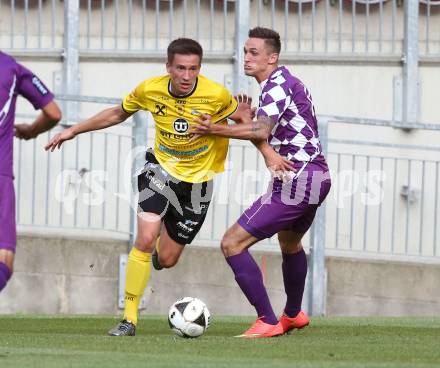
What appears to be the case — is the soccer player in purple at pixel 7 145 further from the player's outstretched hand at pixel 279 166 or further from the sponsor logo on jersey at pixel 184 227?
the sponsor logo on jersey at pixel 184 227

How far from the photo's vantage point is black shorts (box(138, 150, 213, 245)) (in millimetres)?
10227

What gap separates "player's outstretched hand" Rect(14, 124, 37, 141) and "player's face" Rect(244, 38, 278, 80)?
1.91 meters

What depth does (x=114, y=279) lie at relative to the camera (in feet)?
46.6

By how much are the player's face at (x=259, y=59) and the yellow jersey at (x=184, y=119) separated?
0.31 metres

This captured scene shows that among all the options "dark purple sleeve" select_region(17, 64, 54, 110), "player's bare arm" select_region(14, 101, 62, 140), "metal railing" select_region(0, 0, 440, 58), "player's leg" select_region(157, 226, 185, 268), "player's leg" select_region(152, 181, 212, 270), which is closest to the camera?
"dark purple sleeve" select_region(17, 64, 54, 110)

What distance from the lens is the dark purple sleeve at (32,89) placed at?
8.43m

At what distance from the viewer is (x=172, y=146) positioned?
10305 millimetres

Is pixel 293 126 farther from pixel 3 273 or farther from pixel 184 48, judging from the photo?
pixel 3 273

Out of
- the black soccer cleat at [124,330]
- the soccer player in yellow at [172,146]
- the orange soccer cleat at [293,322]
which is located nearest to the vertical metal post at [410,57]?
the soccer player in yellow at [172,146]

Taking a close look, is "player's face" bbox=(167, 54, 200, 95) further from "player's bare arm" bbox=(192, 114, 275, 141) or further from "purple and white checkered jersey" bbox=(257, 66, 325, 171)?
"purple and white checkered jersey" bbox=(257, 66, 325, 171)

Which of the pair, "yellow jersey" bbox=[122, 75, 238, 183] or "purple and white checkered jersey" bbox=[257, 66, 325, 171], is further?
"yellow jersey" bbox=[122, 75, 238, 183]

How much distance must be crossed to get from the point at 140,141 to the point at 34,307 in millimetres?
1908

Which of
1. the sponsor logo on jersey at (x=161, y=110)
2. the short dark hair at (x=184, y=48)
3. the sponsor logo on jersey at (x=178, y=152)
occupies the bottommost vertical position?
the sponsor logo on jersey at (x=178, y=152)

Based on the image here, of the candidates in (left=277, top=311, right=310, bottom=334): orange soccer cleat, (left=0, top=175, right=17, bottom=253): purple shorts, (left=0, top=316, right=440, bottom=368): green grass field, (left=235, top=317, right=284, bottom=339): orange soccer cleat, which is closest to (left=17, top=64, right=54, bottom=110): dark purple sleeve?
(left=0, top=175, right=17, bottom=253): purple shorts
